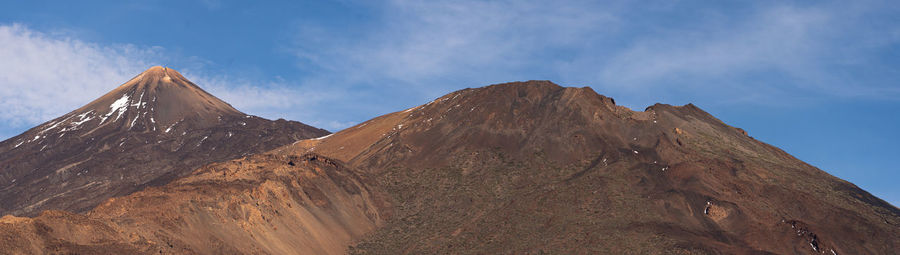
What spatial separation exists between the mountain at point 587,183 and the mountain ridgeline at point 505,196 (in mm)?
265

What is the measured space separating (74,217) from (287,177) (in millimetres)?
37309

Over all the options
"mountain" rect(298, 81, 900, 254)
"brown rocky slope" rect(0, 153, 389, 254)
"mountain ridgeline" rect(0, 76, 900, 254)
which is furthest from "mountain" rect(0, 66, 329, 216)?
"brown rocky slope" rect(0, 153, 389, 254)

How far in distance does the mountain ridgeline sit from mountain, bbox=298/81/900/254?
265 mm

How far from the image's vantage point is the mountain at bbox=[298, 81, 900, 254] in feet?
309

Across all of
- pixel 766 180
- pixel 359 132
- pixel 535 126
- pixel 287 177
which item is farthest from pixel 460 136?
pixel 766 180

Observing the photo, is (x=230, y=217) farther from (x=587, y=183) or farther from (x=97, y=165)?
(x=97, y=165)

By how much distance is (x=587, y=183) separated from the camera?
10744 cm

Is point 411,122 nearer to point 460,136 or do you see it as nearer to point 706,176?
point 460,136

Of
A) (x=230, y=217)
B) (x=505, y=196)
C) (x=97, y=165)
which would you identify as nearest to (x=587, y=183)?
(x=505, y=196)

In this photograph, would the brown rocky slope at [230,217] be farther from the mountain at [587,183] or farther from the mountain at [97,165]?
the mountain at [97,165]

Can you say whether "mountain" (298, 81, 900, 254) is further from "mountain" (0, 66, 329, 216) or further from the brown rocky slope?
"mountain" (0, 66, 329, 216)

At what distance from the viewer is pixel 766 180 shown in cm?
11081

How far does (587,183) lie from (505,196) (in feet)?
33.3

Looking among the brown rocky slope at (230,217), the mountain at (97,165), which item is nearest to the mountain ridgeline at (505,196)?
the brown rocky slope at (230,217)
